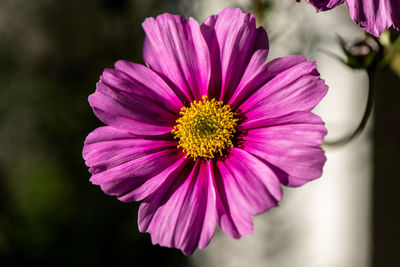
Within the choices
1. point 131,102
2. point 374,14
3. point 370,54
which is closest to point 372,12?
point 374,14

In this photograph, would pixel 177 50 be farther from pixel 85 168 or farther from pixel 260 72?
pixel 85 168

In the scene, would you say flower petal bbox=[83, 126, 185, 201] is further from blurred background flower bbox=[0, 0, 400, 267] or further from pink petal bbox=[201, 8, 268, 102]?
blurred background flower bbox=[0, 0, 400, 267]

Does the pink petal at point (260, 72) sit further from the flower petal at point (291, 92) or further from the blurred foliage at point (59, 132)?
the blurred foliage at point (59, 132)

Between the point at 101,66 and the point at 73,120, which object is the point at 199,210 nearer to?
the point at 73,120

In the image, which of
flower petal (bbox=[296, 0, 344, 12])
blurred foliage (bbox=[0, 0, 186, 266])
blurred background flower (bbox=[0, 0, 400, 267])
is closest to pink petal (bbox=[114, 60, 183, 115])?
flower petal (bbox=[296, 0, 344, 12])

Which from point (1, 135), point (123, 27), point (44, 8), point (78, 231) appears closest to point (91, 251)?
point (78, 231)

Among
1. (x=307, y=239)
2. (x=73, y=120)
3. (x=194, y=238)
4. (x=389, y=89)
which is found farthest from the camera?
(x=73, y=120)

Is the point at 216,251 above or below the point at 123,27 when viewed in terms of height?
below
